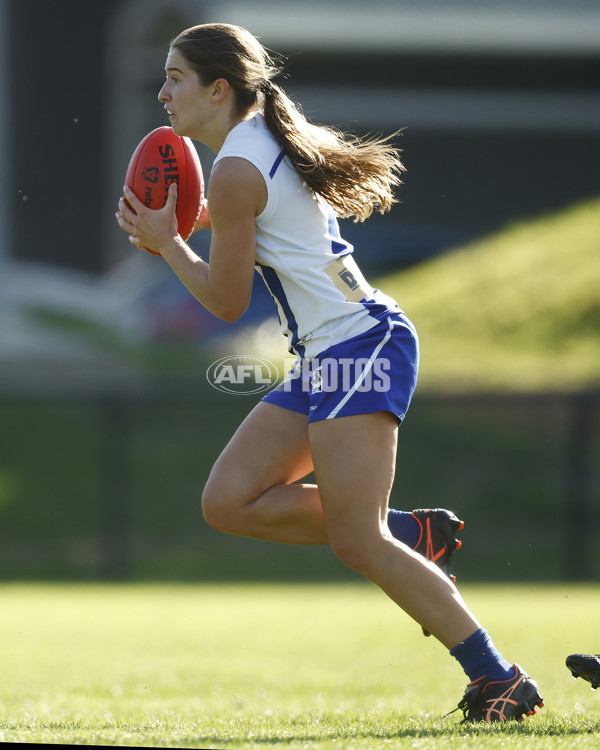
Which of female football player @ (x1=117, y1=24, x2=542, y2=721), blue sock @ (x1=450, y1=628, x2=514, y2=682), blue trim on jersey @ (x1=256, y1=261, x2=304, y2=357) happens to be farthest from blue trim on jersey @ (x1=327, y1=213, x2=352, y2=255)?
Answer: blue sock @ (x1=450, y1=628, x2=514, y2=682)

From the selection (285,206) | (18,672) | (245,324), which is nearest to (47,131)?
(245,324)

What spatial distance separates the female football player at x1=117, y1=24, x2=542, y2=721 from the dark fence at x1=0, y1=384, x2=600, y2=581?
18.6 feet

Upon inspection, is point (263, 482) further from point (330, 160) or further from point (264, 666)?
point (264, 666)

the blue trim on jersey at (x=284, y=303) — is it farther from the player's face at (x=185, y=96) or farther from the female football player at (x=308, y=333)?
the player's face at (x=185, y=96)

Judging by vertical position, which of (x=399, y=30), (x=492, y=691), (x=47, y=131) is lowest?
(x=492, y=691)

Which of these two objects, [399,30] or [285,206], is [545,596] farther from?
[399,30]

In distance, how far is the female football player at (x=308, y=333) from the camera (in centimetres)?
299

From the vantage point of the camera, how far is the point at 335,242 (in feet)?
10.3

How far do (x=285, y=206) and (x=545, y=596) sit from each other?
5.35 metres

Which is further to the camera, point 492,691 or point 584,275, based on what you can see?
point 584,275

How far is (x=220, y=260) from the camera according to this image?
119 inches

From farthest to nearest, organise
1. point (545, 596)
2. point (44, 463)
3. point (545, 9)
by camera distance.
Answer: point (545, 9), point (44, 463), point (545, 596)

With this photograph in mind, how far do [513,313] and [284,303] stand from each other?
8717 mm

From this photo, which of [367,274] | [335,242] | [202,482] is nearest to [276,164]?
[335,242]
